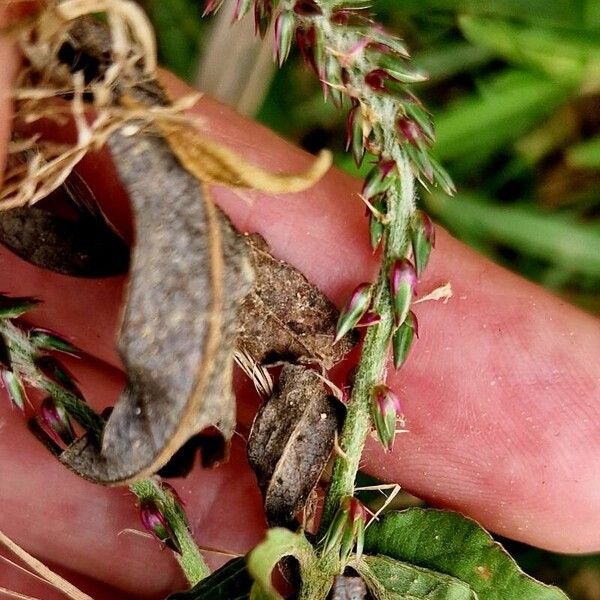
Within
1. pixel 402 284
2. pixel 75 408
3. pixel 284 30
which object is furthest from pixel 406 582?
pixel 284 30

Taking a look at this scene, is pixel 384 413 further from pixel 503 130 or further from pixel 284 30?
pixel 503 130

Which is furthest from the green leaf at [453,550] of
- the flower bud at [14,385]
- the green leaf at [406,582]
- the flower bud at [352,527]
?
the flower bud at [14,385]

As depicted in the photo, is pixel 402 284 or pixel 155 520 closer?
pixel 402 284

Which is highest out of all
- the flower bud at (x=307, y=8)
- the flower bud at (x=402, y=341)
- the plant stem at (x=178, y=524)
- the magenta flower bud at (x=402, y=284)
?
the flower bud at (x=307, y=8)

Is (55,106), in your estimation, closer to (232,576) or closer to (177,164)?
(177,164)

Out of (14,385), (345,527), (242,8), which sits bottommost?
(345,527)

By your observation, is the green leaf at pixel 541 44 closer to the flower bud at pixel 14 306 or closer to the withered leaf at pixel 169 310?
the withered leaf at pixel 169 310

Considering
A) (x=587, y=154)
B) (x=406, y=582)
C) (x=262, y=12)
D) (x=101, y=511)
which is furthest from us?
(x=587, y=154)

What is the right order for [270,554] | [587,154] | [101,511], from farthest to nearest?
[587,154] → [101,511] → [270,554]
